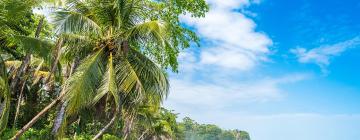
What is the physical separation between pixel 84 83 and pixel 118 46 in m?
1.62

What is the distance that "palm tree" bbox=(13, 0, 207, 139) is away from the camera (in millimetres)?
11719

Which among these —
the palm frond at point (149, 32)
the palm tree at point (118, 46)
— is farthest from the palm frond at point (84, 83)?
the palm frond at point (149, 32)

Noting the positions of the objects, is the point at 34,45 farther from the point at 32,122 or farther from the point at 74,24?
the point at 32,122

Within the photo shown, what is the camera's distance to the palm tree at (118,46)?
11719 mm

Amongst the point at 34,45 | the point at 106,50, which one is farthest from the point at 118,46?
the point at 34,45

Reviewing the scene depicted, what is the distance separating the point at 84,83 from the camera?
37.4 ft

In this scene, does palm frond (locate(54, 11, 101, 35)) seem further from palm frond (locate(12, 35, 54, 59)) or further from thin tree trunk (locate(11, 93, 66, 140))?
thin tree trunk (locate(11, 93, 66, 140))

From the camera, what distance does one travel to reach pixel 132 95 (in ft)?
42.0

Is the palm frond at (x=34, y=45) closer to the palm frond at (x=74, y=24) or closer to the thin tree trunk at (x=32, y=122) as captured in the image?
the palm frond at (x=74, y=24)

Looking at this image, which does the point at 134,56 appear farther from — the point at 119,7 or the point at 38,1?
the point at 38,1

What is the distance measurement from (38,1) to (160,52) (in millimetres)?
4631

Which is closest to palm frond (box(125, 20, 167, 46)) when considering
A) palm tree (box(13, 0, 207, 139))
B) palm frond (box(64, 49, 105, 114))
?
palm tree (box(13, 0, 207, 139))

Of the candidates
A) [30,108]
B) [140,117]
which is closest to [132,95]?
[30,108]

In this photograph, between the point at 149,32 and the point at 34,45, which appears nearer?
the point at 34,45
